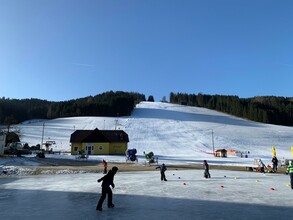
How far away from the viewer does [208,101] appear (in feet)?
553

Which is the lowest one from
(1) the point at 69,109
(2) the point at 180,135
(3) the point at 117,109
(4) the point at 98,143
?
(4) the point at 98,143

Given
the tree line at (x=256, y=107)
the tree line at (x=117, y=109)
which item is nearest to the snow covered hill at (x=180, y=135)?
the tree line at (x=117, y=109)

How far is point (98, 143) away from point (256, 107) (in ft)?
319

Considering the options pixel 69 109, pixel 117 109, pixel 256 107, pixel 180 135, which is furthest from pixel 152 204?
pixel 69 109

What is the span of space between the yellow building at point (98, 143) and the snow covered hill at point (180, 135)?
5211mm

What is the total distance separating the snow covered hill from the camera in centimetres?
6838

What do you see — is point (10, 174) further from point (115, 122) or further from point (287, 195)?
point (115, 122)

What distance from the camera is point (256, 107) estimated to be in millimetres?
133875

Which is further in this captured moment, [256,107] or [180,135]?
[256,107]

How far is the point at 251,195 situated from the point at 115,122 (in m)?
100

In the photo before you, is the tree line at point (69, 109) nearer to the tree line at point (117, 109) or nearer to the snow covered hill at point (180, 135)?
the tree line at point (117, 109)

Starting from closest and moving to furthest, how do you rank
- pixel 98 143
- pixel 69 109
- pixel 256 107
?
pixel 98 143 → pixel 256 107 → pixel 69 109

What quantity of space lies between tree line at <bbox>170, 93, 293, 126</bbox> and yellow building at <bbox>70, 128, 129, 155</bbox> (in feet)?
284

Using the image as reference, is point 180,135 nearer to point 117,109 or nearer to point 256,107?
point 117,109
